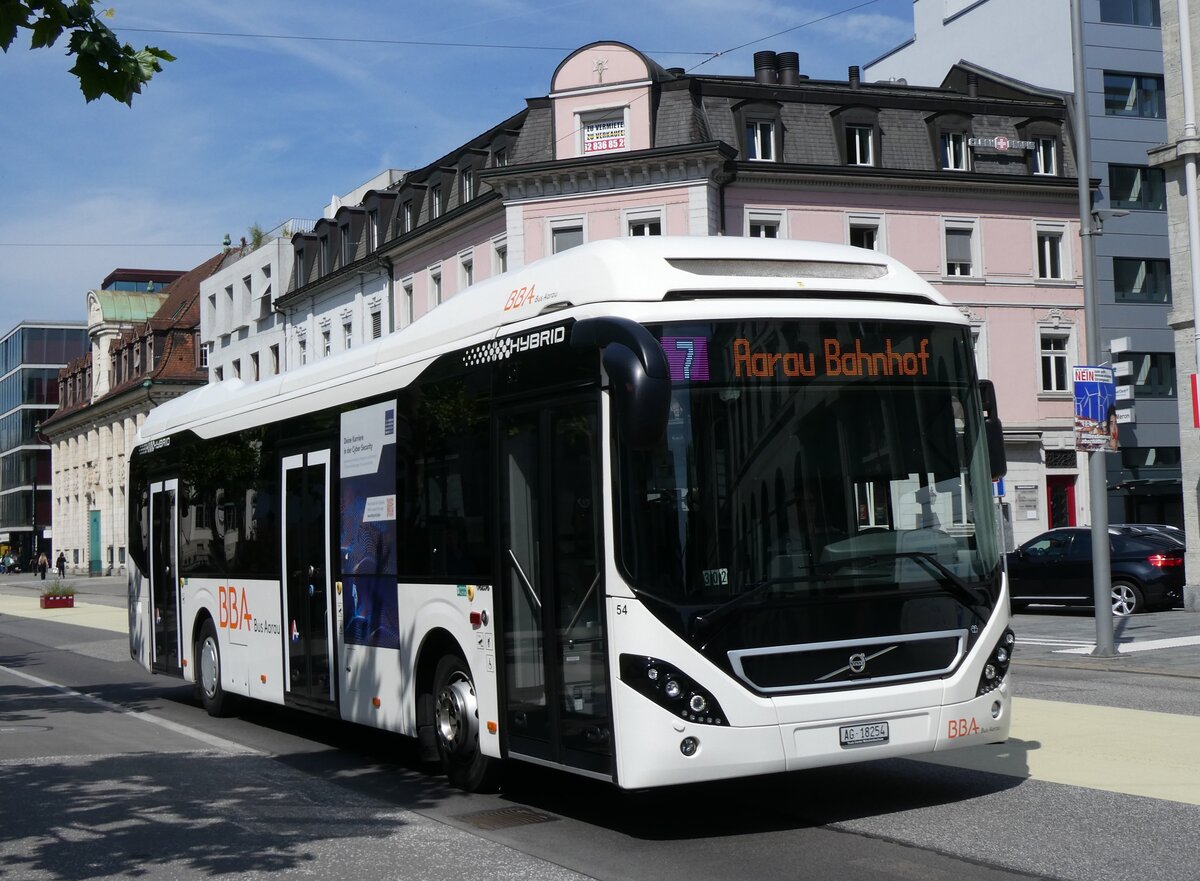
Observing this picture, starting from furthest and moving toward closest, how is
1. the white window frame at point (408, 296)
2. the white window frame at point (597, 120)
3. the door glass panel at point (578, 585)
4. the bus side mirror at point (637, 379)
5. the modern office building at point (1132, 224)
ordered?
the modern office building at point (1132, 224) → the white window frame at point (408, 296) → the white window frame at point (597, 120) → the door glass panel at point (578, 585) → the bus side mirror at point (637, 379)

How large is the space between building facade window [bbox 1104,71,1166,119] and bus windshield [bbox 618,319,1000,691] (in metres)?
48.1

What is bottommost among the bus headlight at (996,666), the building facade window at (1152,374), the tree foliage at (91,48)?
the bus headlight at (996,666)

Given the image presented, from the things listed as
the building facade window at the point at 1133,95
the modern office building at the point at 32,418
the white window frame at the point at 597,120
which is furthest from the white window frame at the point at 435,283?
the modern office building at the point at 32,418

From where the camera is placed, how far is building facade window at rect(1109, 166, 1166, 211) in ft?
169

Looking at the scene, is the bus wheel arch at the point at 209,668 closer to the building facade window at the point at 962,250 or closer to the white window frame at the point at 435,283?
the white window frame at the point at 435,283

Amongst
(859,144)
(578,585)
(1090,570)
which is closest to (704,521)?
(578,585)

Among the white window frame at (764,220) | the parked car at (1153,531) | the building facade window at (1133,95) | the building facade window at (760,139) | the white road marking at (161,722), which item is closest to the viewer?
the white road marking at (161,722)

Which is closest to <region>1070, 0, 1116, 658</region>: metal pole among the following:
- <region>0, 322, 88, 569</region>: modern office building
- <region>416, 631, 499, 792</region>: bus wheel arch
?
<region>416, 631, 499, 792</region>: bus wheel arch

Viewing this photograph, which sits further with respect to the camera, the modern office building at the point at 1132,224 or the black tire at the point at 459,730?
the modern office building at the point at 1132,224

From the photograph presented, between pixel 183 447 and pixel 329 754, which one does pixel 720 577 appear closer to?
pixel 329 754

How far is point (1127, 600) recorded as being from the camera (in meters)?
24.3

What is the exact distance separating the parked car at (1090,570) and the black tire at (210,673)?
1407 cm

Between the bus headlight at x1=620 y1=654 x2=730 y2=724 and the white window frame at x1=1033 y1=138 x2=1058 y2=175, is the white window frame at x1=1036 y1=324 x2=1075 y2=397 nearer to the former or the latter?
the white window frame at x1=1033 y1=138 x2=1058 y2=175

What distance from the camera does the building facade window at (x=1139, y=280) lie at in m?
50.7
